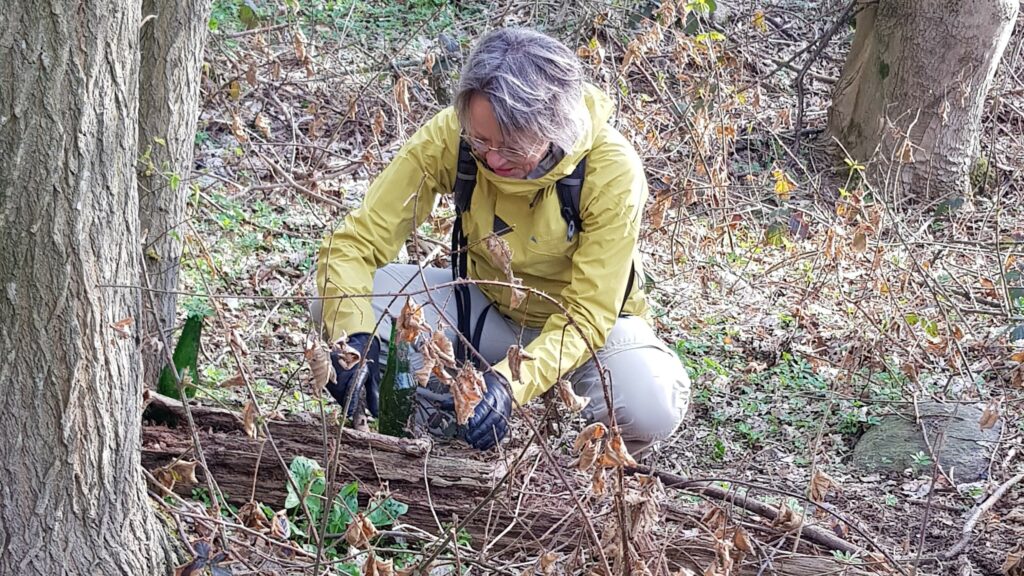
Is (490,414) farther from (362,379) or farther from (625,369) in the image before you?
(625,369)

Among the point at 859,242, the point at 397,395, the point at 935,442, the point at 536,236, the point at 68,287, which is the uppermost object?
the point at 68,287

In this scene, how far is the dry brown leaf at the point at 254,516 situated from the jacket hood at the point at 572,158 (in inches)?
47.4

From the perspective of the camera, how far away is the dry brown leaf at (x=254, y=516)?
2680mm

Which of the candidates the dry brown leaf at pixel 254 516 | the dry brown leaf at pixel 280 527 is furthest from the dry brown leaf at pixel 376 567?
the dry brown leaf at pixel 254 516

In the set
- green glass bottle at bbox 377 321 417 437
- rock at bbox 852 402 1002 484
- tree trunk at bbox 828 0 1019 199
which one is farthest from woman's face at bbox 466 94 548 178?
tree trunk at bbox 828 0 1019 199

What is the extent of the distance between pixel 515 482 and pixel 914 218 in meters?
4.21

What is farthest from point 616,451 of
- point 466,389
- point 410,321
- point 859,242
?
point 859,242

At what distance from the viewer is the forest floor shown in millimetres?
3887

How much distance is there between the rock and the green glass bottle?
1855 millimetres

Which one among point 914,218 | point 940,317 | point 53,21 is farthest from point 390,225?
point 914,218

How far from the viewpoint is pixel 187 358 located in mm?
3193

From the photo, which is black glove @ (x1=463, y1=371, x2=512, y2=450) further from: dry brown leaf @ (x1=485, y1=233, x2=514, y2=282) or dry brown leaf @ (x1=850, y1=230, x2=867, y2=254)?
dry brown leaf @ (x1=850, y1=230, x2=867, y2=254)

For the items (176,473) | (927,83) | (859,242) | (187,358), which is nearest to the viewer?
(176,473)

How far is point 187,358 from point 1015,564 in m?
2.42
